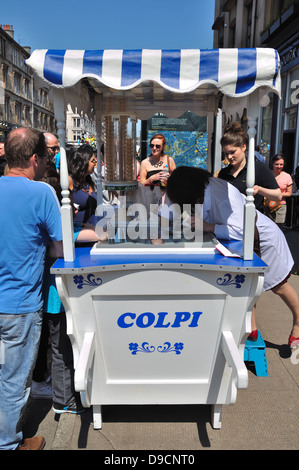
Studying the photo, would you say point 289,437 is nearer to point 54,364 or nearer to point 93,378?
point 93,378

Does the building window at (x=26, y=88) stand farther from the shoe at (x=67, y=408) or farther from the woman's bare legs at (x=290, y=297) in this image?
the shoe at (x=67, y=408)

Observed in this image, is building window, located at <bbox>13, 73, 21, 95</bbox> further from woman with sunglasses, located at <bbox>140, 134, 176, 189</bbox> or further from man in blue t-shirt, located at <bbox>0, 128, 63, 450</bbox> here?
man in blue t-shirt, located at <bbox>0, 128, 63, 450</bbox>

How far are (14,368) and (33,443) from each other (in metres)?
0.61

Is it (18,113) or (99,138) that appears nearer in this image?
(99,138)

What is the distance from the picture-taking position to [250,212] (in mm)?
2609

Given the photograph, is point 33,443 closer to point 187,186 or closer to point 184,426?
point 184,426

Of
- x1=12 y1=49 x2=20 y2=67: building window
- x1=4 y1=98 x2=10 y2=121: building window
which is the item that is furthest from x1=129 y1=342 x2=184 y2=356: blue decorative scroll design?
x1=12 y1=49 x2=20 y2=67: building window

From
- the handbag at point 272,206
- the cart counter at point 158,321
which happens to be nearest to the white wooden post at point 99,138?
the cart counter at point 158,321

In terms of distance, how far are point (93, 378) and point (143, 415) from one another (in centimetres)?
58

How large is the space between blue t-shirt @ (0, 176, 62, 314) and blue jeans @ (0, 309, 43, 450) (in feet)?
0.27

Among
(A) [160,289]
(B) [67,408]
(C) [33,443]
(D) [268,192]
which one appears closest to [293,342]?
(D) [268,192]

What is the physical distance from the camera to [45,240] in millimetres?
2580

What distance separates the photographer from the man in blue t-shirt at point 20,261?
2.35m

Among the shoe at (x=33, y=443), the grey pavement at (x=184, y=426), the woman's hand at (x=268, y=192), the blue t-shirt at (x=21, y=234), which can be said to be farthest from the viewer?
the woman's hand at (x=268, y=192)
